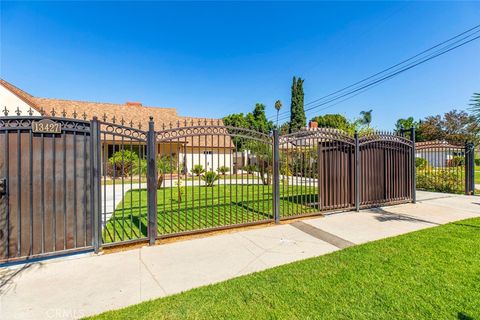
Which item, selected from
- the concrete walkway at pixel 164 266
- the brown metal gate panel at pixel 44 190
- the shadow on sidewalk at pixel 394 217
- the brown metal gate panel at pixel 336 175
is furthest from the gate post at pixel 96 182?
the shadow on sidewalk at pixel 394 217

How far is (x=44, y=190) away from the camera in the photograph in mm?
3947

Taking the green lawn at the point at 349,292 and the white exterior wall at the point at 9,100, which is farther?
the white exterior wall at the point at 9,100

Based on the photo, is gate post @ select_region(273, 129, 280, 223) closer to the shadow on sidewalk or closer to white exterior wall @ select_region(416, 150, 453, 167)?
the shadow on sidewalk

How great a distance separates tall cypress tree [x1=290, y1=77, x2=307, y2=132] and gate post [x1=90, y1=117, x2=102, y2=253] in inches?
1632

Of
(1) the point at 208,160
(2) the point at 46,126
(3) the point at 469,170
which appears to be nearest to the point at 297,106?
(1) the point at 208,160

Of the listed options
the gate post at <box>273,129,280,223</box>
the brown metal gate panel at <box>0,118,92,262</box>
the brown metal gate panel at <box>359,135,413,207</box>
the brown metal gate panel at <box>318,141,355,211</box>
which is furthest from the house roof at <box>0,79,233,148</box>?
the brown metal gate panel at <box>0,118,92,262</box>

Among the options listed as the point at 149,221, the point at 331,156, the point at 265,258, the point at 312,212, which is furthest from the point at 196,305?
the point at 331,156

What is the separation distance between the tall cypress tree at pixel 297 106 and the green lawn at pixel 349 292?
41.0 m

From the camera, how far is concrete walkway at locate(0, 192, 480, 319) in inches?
116

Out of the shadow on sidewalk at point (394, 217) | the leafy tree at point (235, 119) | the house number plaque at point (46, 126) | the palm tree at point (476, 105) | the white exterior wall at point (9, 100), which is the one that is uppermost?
the leafy tree at point (235, 119)

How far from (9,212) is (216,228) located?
3.56 meters

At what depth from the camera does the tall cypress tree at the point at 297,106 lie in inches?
1726

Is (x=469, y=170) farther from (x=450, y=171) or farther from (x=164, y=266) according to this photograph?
(x=164, y=266)

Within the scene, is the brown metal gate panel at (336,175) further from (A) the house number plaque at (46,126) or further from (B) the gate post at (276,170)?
(A) the house number plaque at (46,126)
